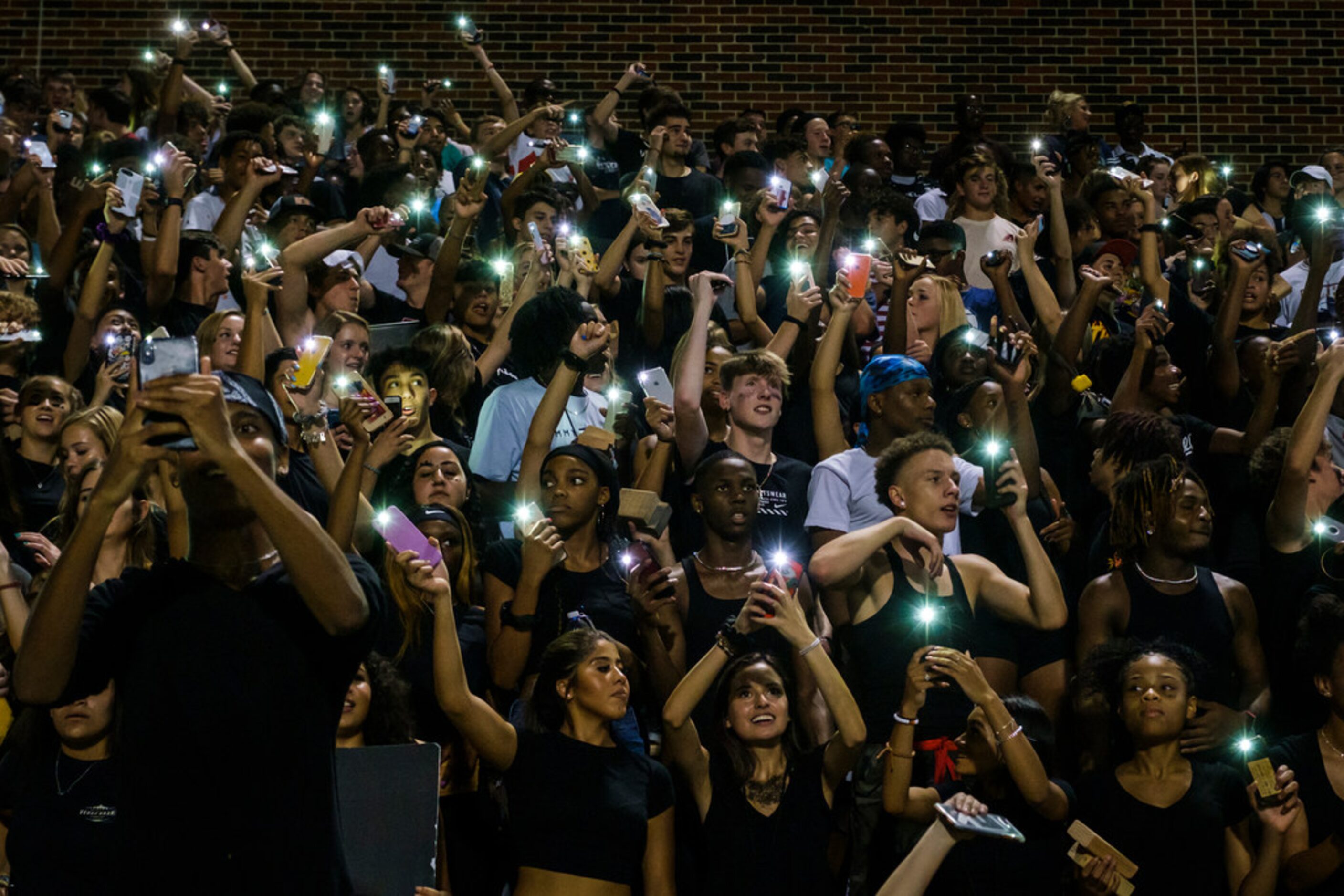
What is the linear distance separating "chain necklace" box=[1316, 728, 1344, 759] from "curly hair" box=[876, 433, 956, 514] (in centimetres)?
126

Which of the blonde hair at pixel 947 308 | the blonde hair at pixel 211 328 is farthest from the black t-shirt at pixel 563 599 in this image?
the blonde hair at pixel 947 308

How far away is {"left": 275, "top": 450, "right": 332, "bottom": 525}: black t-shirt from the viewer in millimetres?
4219

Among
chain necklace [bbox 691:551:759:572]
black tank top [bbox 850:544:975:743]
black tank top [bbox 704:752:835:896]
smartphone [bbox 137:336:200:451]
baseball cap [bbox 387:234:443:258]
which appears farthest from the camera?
baseball cap [bbox 387:234:443:258]

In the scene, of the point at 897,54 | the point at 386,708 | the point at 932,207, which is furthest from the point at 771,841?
the point at 897,54

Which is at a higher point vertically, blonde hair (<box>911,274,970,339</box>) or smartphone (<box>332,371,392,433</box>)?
smartphone (<box>332,371,392,433</box>)

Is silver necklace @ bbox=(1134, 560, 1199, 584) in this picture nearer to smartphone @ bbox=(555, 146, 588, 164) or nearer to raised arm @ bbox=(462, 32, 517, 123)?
smartphone @ bbox=(555, 146, 588, 164)

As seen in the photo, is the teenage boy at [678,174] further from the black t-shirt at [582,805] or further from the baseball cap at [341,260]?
the black t-shirt at [582,805]

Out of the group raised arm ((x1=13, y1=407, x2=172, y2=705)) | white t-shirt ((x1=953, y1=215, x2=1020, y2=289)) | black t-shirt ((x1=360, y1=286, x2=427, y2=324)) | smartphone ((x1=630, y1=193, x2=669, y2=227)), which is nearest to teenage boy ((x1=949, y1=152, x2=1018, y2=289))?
white t-shirt ((x1=953, y1=215, x2=1020, y2=289))

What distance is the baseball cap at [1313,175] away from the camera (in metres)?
8.69

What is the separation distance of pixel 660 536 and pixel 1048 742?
4.20 ft

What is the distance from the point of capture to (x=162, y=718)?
1941 millimetres

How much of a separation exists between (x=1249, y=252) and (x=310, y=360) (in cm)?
406

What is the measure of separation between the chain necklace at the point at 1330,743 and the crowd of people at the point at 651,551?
13mm

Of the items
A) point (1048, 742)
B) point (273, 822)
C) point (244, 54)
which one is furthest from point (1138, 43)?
point (273, 822)
